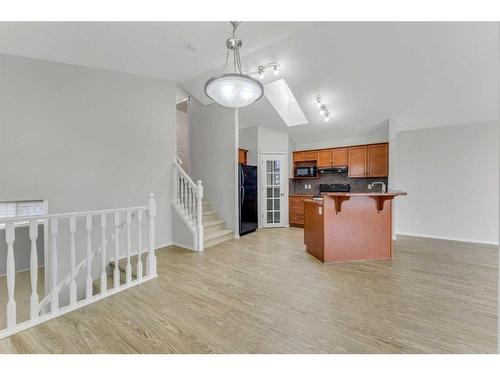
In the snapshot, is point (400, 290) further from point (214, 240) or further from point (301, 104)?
point (301, 104)

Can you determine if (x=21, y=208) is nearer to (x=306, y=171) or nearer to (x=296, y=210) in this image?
(x=296, y=210)

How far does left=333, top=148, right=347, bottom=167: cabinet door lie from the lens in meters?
5.47

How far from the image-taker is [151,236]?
2.63 metres

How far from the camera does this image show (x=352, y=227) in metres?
3.25

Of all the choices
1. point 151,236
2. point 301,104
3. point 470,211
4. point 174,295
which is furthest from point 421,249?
point 151,236

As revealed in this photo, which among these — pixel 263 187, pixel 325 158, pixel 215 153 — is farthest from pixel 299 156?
pixel 215 153

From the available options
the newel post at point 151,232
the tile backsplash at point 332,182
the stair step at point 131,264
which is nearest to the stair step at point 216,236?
the stair step at point 131,264

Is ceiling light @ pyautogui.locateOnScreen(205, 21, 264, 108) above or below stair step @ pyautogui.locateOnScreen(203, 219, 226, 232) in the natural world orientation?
above

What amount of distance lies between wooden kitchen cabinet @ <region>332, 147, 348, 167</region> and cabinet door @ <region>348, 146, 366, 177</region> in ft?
0.39

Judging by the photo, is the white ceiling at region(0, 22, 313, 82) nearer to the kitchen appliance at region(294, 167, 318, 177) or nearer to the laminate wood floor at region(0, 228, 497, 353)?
the laminate wood floor at region(0, 228, 497, 353)

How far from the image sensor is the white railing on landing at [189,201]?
3.74 metres

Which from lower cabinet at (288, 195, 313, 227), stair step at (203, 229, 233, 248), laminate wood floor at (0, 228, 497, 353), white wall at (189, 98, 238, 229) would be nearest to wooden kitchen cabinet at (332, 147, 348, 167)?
lower cabinet at (288, 195, 313, 227)

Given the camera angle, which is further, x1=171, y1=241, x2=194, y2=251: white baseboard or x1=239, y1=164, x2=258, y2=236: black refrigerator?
x1=239, y1=164, x2=258, y2=236: black refrigerator

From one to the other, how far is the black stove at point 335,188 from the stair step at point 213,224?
2864 millimetres
